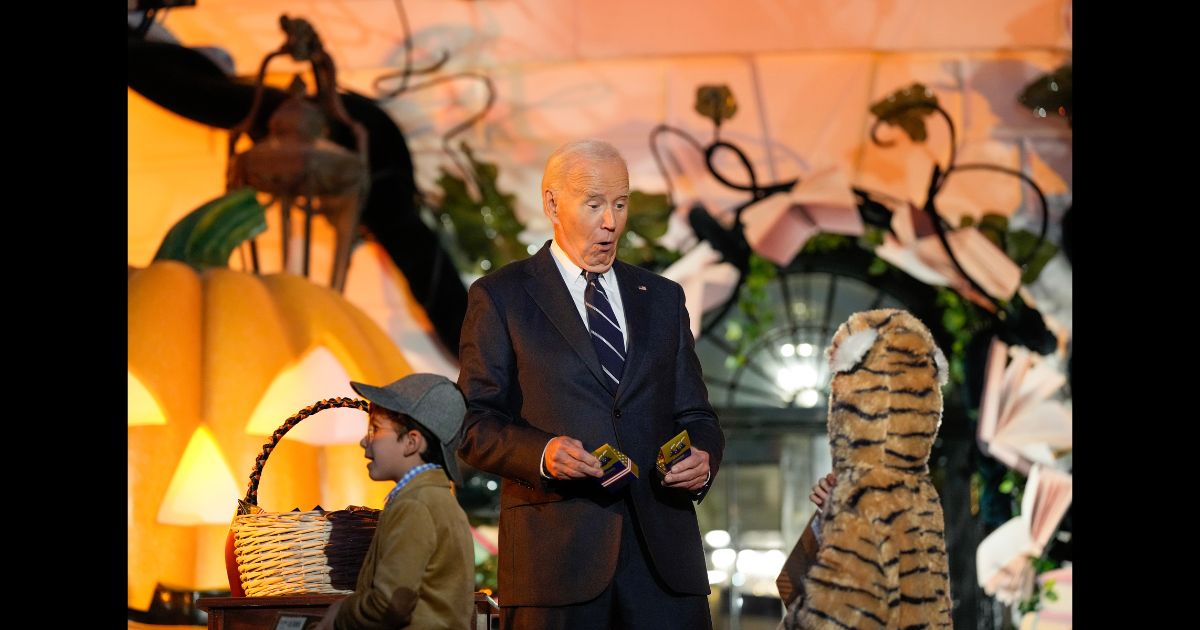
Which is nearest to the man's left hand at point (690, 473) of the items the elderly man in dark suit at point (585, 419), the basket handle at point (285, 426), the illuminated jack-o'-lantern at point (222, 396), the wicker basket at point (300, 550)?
the elderly man in dark suit at point (585, 419)

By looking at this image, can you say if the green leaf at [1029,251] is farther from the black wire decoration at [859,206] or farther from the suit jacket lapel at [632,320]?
the suit jacket lapel at [632,320]

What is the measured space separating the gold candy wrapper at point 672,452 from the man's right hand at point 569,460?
5.4 inches

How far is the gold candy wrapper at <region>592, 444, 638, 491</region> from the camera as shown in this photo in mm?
2506

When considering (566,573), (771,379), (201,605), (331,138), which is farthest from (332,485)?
(566,573)

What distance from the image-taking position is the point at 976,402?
546 centimetres

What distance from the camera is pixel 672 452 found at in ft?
8.46

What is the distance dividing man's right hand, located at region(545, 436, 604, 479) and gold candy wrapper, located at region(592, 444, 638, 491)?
0.04 feet

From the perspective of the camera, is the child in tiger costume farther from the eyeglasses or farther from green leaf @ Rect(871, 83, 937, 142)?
green leaf @ Rect(871, 83, 937, 142)

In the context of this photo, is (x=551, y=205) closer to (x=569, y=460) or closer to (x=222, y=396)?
(x=569, y=460)

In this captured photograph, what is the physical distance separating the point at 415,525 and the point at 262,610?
42 centimetres

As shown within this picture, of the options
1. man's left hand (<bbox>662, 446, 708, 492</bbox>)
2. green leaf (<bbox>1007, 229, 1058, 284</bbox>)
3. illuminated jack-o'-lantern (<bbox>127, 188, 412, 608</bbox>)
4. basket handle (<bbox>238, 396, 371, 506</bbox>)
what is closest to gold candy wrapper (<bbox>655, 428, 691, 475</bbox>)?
man's left hand (<bbox>662, 446, 708, 492</bbox>)

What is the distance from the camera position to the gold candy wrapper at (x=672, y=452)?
257 cm

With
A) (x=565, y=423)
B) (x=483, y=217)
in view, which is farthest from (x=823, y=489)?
(x=483, y=217)

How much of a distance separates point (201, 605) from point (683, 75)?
332 centimetres
